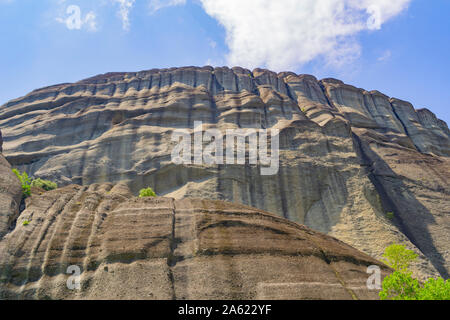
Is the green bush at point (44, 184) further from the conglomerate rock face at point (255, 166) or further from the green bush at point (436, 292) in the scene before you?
the green bush at point (436, 292)

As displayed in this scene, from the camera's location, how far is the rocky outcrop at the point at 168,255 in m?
17.5

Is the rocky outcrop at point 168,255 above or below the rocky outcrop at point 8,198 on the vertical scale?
below

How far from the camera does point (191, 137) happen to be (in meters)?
51.3

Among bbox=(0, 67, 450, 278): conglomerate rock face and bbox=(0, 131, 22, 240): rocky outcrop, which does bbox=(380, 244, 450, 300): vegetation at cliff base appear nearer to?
bbox=(0, 67, 450, 278): conglomerate rock face

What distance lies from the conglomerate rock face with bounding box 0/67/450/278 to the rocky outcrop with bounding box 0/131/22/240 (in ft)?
70.5

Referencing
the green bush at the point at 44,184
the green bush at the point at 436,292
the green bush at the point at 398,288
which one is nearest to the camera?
the green bush at the point at 436,292

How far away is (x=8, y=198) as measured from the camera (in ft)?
73.0

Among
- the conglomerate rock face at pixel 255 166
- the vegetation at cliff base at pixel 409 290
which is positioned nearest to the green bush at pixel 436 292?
the vegetation at cliff base at pixel 409 290

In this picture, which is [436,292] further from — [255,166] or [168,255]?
[255,166]

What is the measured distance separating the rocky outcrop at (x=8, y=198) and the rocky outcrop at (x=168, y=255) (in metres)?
0.66

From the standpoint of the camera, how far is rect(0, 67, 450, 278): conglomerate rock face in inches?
1678

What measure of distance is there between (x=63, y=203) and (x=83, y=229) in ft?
11.7
